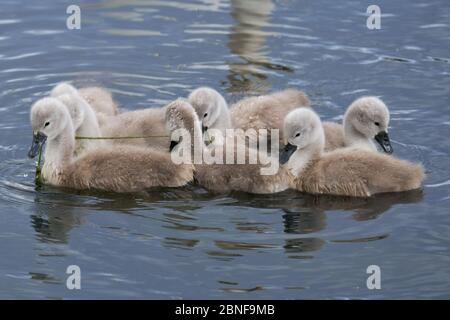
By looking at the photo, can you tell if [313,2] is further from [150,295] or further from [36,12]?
[150,295]

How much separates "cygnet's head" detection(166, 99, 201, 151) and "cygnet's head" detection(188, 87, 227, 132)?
371 mm

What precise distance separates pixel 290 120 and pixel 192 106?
1.03 meters

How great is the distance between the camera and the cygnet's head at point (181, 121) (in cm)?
1014

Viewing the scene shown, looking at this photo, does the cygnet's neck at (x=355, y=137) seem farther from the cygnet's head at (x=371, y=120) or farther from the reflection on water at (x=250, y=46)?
the reflection on water at (x=250, y=46)

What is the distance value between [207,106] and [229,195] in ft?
3.34

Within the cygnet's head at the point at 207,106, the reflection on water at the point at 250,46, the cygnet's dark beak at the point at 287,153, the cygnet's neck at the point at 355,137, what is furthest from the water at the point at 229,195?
the cygnet's head at the point at 207,106

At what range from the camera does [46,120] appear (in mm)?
10039

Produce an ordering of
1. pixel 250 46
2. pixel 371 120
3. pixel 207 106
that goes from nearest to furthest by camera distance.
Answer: pixel 371 120
pixel 207 106
pixel 250 46

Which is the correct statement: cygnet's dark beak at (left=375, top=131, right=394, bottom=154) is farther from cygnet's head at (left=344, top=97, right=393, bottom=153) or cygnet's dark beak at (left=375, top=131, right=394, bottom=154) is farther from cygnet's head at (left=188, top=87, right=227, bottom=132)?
cygnet's head at (left=188, top=87, right=227, bottom=132)

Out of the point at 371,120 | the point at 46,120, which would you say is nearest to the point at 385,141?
the point at 371,120

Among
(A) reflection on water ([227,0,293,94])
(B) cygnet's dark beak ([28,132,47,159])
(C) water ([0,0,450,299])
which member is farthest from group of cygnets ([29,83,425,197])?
(A) reflection on water ([227,0,293,94])

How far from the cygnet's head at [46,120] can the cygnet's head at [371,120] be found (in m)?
2.50

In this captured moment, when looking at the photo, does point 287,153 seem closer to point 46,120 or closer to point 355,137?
point 355,137

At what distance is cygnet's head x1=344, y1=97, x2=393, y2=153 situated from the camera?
10.3 m
